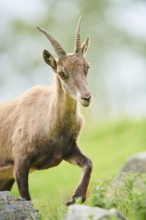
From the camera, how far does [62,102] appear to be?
502 inches

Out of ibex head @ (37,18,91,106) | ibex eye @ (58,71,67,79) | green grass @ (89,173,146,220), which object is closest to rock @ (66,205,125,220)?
green grass @ (89,173,146,220)

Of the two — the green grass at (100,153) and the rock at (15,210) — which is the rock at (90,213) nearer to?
the rock at (15,210)

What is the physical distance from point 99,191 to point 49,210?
1.93 m

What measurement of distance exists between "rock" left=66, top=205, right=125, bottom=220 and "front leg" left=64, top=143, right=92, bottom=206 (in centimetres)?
371

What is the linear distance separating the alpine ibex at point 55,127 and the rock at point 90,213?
12.4 ft

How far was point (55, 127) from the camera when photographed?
12812 mm

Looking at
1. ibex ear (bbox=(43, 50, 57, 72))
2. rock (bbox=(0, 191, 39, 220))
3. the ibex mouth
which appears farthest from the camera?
ibex ear (bbox=(43, 50, 57, 72))

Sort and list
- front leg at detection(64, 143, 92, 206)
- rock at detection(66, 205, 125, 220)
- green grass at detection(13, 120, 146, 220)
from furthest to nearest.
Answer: green grass at detection(13, 120, 146, 220) → front leg at detection(64, 143, 92, 206) → rock at detection(66, 205, 125, 220)

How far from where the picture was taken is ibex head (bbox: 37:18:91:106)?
12.0 m

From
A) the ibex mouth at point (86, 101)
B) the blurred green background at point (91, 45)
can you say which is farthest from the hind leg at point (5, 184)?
the blurred green background at point (91, 45)

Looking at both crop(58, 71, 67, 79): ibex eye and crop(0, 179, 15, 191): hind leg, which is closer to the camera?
crop(58, 71, 67, 79): ibex eye

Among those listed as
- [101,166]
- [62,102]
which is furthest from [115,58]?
[62,102]

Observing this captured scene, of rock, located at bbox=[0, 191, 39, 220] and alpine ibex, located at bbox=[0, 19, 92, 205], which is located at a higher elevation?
alpine ibex, located at bbox=[0, 19, 92, 205]

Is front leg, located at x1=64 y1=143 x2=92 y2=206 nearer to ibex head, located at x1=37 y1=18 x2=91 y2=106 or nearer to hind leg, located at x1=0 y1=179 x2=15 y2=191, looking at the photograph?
ibex head, located at x1=37 y1=18 x2=91 y2=106
